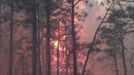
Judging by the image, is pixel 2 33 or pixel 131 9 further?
pixel 2 33

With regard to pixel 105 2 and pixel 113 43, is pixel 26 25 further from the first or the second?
pixel 113 43

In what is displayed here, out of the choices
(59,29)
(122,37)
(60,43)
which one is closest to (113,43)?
(122,37)

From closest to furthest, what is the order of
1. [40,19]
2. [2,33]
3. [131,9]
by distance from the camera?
[131,9] < [40,19] < [2,33]

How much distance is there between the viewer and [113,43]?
35.8m

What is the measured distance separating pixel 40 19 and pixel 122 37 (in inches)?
458

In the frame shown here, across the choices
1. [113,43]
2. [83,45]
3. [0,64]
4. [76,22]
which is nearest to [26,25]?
[76,22]

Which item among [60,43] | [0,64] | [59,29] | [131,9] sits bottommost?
[0,64]

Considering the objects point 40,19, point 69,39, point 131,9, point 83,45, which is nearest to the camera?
point 83,45

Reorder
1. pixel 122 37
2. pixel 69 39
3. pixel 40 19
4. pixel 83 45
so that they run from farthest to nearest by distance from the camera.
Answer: pixel 122 37 → pixel 69 39 → pixel 40 19 → pixel 83 45

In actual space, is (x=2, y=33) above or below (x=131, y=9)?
below

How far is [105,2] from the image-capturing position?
24.6 meters

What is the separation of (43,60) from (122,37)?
1258 centimetres

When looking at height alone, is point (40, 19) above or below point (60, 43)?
above

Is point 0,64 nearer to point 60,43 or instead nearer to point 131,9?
point 60,43
